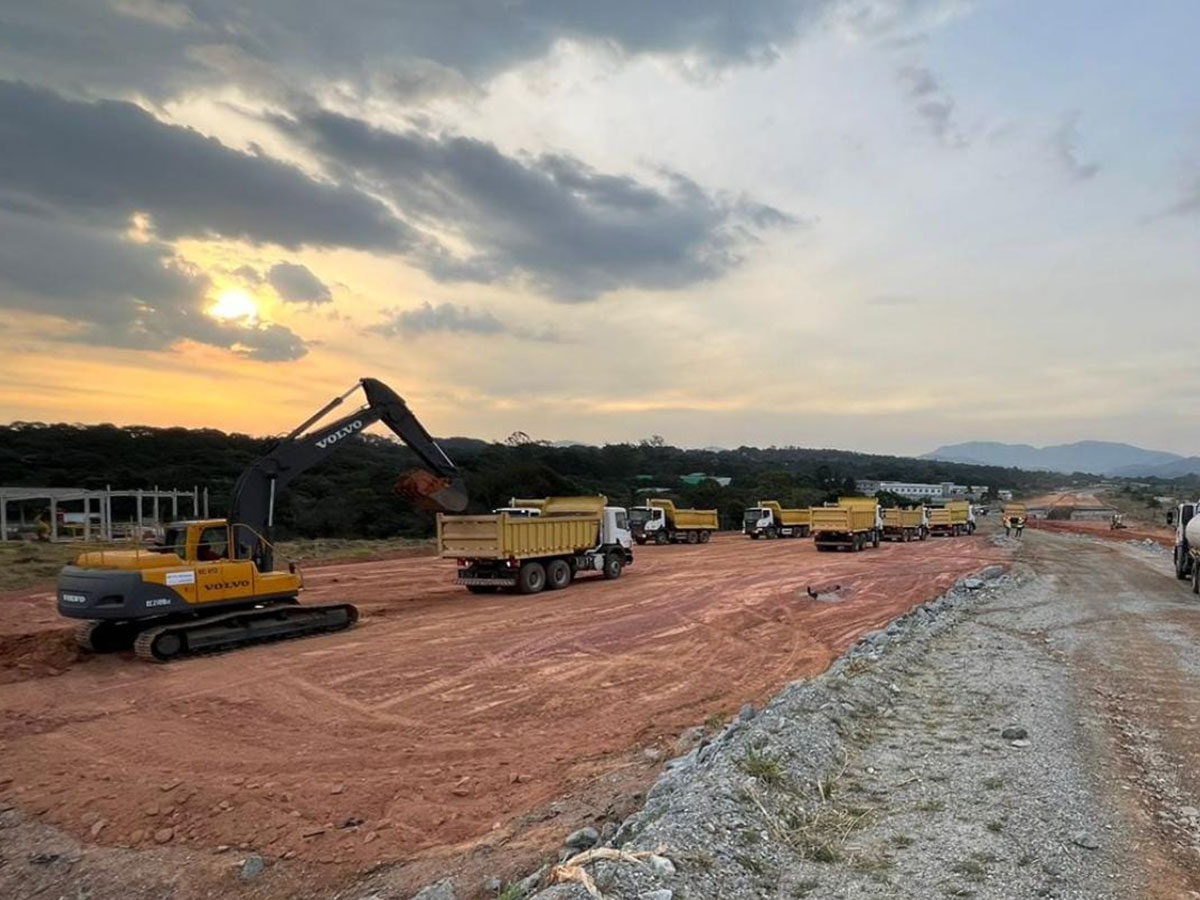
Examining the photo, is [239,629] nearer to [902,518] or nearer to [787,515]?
[787,515]

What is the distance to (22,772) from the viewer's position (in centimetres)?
880

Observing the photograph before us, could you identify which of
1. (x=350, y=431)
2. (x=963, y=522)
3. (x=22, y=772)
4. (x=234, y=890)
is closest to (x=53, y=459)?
(x=350, y=431)

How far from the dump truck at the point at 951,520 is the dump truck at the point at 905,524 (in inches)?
109

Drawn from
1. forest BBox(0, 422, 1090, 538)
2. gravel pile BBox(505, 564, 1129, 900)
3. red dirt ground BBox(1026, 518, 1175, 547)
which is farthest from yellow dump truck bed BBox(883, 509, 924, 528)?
gravel pile BBox(505, 564, 1129, 900)

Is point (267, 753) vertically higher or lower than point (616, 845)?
lower

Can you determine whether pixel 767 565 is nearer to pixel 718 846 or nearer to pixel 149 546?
pixel 149 546

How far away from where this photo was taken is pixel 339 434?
1781 centimetres

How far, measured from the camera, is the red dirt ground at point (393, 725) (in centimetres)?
721

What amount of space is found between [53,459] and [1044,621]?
64642 millimetres

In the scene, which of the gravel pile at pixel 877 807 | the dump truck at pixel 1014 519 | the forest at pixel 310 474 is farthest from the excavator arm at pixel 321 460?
the dump truck at pixel 1014 519

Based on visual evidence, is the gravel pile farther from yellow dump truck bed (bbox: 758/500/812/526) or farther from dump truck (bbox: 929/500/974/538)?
dump truck (bbox: 929/500/974/538)

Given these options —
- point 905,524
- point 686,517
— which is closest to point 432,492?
point 686,517

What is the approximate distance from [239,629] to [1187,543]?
25.7 meters

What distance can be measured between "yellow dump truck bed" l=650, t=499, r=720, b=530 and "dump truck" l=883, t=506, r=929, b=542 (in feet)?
35.4
